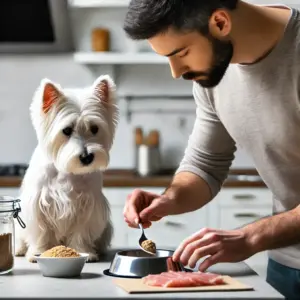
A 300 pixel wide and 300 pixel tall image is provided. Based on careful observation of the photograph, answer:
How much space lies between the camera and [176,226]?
3.75 meters

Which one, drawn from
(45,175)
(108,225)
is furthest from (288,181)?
(45,175)

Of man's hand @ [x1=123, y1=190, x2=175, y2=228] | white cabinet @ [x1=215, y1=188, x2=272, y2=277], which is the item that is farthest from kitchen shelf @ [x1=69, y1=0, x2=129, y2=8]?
man's hand @ [x1=123, y1=190, x2=175, y2=228]

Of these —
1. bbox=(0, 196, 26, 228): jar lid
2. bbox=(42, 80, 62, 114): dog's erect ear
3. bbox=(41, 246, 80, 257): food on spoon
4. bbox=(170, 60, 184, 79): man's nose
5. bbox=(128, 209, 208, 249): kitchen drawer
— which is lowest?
bbox=(128, 209, 208, 249): kitchen drawer

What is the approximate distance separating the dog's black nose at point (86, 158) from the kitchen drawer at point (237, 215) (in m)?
1.86

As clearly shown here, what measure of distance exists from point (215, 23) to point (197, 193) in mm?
538

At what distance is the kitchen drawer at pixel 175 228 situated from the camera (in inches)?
147

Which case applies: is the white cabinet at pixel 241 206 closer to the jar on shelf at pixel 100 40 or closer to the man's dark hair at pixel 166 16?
the jar on shelf at pixel 100 40

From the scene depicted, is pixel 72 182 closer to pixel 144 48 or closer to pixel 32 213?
pixel 32 213

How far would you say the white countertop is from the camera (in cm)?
146

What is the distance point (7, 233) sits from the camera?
1753mm

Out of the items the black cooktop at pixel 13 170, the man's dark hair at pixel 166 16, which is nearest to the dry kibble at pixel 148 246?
the man's dark hair at pixel 166 16

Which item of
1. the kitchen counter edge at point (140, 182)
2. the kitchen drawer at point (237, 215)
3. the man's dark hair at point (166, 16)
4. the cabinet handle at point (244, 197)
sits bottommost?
the kitchen drawer at point (237, 215)

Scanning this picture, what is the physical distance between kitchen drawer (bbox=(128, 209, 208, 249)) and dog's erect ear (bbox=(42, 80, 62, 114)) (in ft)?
6.00

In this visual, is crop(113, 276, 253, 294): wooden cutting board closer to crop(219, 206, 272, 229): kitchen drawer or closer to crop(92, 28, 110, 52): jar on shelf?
crop(219, 206, 272, 229): kitchen drawer
